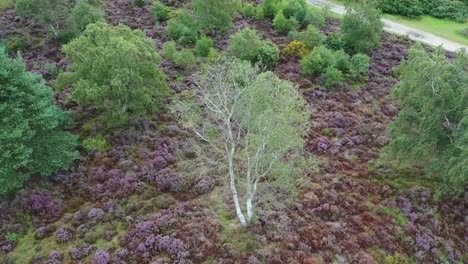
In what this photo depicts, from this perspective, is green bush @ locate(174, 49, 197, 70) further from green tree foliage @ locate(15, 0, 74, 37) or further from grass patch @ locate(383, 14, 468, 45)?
grass patch @ locate(383, 14, 468, 45)

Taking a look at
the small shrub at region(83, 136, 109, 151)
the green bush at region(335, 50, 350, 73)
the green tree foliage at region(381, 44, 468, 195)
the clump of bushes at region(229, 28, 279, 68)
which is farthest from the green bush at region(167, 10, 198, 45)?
the green tree foliage at region(381, 44, 468, 195)

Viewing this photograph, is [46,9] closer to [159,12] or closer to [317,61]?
[159,12]

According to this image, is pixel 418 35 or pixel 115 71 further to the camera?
pixel 418 35

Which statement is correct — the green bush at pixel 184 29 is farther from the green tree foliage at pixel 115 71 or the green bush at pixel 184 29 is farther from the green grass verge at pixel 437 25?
the green grass verge at pixel 437 25

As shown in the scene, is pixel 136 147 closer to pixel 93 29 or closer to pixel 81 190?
pixel 81 190

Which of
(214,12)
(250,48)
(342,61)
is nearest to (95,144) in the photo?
(250,48)
